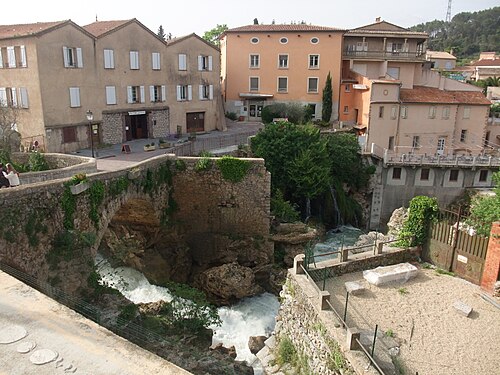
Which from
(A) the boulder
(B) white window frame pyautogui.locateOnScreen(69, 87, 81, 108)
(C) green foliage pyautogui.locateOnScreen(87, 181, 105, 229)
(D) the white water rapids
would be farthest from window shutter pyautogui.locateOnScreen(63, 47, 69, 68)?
(A) the boulder

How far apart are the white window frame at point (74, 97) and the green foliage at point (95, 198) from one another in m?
15.4

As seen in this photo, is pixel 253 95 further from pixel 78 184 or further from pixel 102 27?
pixel 78 184

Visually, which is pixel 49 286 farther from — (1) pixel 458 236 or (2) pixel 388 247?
(1) pixel 458 236

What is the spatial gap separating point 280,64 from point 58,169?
28852 millimetres

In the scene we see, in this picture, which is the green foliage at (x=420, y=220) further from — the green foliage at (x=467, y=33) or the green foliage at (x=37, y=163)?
the green foliage at (x=467, y=33)

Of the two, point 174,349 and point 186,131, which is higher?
point 186,131

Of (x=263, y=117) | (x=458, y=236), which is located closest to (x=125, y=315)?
(x=458, y=236)

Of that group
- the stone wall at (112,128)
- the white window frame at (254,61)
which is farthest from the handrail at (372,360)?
the white window frame at (254,61)

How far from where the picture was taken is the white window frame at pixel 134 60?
32.2m

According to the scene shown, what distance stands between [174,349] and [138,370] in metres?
9.70

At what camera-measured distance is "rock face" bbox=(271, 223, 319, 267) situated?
22.8 m

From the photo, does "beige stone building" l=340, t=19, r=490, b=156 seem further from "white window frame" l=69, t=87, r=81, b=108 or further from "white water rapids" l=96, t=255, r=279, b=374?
"white window frame" l=69, t=87, r=81, b=108

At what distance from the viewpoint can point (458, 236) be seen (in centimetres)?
1390

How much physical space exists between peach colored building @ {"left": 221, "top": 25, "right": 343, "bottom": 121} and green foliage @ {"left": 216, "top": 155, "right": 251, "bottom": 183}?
22.0 meters
